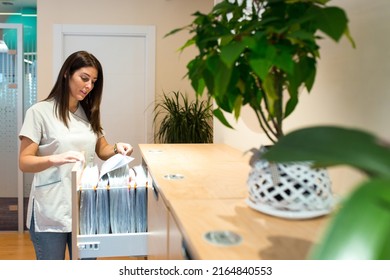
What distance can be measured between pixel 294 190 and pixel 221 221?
0.13 meters

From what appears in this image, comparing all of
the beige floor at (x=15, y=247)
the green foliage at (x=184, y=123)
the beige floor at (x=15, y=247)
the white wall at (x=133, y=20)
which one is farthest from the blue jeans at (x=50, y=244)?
the white wall at (x=133, y=20)

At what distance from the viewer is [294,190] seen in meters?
0.68

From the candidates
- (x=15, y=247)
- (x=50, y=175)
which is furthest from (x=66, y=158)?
(x=15, y=247)

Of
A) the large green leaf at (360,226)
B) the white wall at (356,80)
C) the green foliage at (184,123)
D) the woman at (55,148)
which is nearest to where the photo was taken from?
the large green leaf at (360,226)

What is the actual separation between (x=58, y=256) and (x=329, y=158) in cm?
184

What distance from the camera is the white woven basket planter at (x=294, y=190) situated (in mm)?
683

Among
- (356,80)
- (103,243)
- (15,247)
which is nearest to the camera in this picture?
(356,80)

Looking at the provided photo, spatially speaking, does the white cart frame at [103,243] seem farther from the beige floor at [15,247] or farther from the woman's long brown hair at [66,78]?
the beige floor at [15,247]

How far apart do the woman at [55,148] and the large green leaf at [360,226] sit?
171 cm

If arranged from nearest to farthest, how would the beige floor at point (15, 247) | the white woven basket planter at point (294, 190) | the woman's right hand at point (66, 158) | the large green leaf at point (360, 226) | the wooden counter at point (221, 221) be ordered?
the large green leaf at point (360, 226), the wooden counter at point (221, 221), the white woven basket planter at point (294, 190), the woman's right hand at point (66, 158), the beige floor at point (15, 247)

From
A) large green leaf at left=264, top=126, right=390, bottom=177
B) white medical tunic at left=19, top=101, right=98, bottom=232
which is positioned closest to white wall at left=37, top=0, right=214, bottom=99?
white medical tunic at left=19, top=101, right=98, bottom=232

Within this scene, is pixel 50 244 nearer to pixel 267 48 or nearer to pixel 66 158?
pixel 66 158

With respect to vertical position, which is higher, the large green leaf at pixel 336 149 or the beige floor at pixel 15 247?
the large green leaf at pixel 336 149
